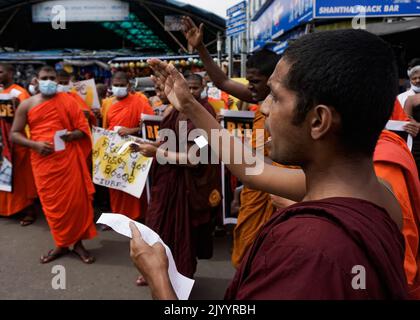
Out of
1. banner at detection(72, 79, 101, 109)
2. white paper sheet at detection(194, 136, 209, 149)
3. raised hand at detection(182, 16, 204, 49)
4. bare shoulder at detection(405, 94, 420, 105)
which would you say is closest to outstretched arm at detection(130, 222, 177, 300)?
white paper sheet at detection(194, 136, 209, 149)

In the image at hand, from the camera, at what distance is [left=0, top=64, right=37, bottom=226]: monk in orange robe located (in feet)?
16.1

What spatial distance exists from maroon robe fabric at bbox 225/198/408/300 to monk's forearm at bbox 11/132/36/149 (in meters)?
3.40

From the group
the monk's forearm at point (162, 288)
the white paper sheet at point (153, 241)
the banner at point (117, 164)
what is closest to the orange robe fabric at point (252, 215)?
the white paper sheet at point (153, 241)

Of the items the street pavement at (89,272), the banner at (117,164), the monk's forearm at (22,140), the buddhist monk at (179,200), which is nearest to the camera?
the buddhist monk at (179,200)

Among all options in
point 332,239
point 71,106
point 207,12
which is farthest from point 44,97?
point 207,12

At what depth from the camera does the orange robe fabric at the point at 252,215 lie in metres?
2.52

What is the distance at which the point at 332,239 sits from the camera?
0.67 m

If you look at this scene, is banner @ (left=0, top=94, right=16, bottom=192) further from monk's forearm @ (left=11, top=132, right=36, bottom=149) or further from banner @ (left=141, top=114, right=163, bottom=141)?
banner @ (left=141, top=114, right=163, bottom=141)

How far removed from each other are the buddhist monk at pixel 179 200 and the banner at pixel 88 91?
2.47 m

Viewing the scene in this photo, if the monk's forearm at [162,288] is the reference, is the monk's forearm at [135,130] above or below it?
above

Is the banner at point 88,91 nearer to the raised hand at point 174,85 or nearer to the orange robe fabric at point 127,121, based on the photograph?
the orange robe fabric at point 127,121

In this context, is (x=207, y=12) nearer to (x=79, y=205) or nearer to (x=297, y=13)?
(x=297, y=13)

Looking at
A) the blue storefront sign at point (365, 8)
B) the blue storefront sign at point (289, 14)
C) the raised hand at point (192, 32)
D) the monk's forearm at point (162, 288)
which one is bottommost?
the monk's forearm at point (162, 288)
